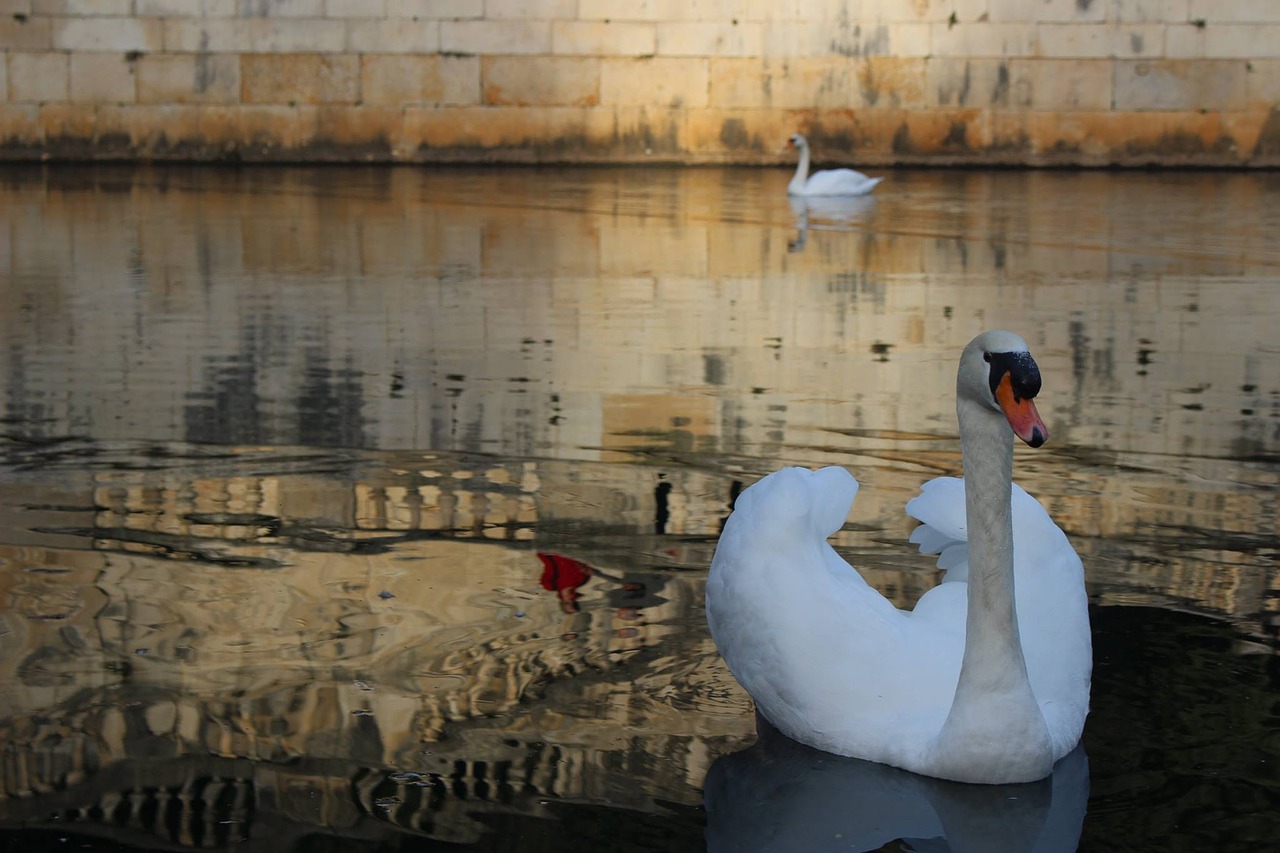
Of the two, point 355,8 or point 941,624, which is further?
point 355,8

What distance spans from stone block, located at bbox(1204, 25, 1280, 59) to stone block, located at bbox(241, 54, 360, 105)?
10.2m

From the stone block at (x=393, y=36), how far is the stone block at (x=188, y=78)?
144 centimetres

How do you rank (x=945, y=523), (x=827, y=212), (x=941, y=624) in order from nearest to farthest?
(x=941, y=624)
(x=945, y=523)
(x=827, y=212)

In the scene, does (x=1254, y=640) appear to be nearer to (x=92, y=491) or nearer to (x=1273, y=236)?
(x=92, y=491)

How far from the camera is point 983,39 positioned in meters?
23.3

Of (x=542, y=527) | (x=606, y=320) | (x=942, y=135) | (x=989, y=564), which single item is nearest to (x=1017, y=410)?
(x=989, y=564)

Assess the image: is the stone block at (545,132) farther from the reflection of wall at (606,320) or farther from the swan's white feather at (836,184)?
the reflection of wall at (606,320)

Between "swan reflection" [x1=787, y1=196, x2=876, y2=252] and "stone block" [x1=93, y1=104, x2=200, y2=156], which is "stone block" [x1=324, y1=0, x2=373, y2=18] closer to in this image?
"stone block" [x1=93, y1=104, x2=200, y2=156]

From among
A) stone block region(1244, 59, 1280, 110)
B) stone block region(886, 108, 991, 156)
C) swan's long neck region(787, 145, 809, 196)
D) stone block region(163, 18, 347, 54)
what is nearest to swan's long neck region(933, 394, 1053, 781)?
swan's long neck region(787, 145, 809, 196)

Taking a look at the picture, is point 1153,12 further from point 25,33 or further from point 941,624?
point 941,624

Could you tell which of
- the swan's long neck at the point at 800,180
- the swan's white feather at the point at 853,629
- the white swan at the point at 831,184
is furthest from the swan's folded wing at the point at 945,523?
the swan's long neck at the point at 800,180

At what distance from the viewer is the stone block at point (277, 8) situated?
23.1 m

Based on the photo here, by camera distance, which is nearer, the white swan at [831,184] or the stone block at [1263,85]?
the white swan at [831,184]

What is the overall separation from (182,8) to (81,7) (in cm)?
118
